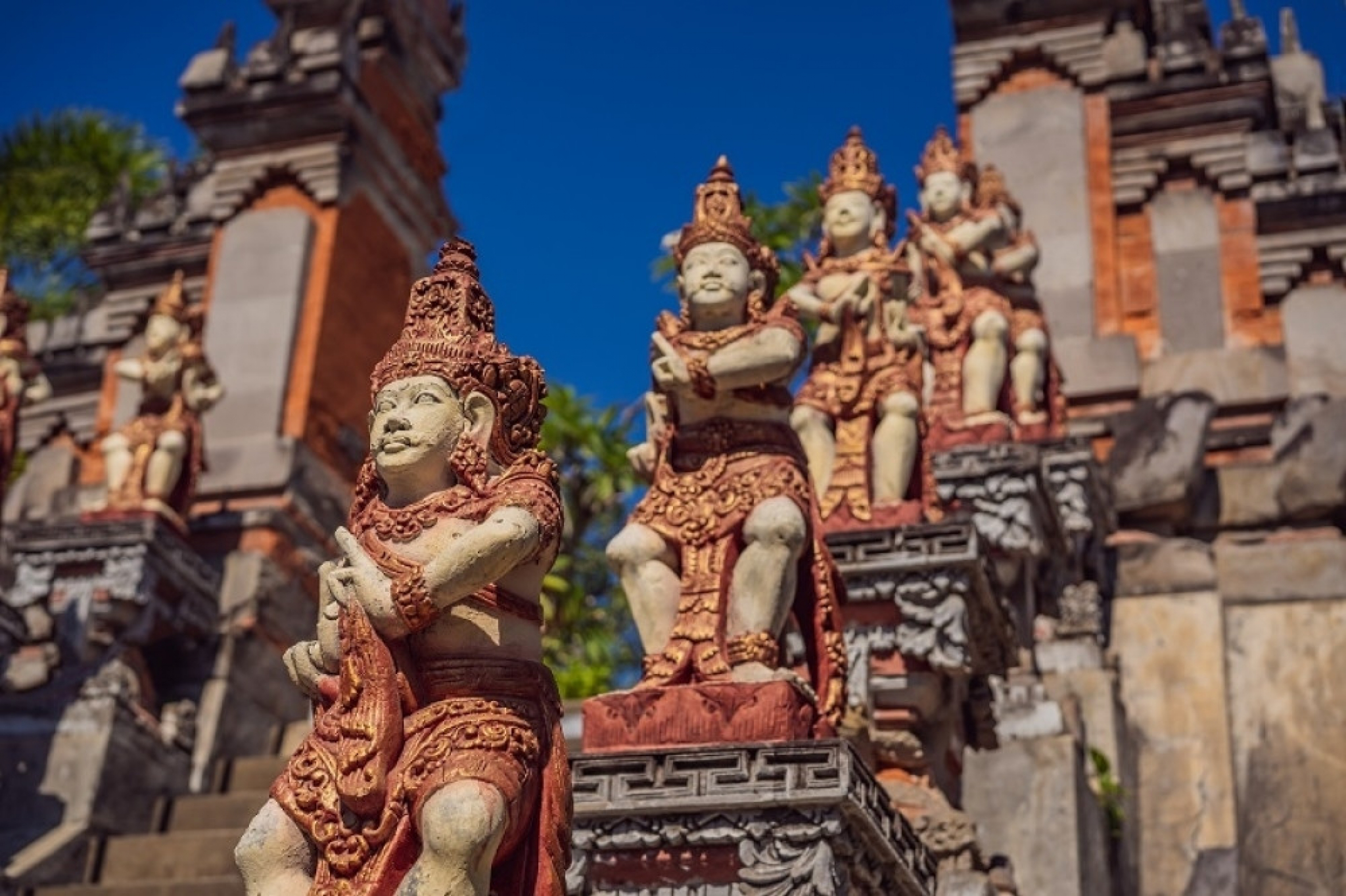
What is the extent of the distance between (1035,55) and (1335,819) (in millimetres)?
9441

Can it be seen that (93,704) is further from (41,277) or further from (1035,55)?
(41,277)

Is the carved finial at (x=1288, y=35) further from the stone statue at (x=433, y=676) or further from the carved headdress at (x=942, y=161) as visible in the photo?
the stone statue at (x=433, y=676)

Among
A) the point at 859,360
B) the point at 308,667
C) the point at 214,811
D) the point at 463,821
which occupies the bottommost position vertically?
the point at 463,821

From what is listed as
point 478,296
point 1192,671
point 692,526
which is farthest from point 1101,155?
point 478,296

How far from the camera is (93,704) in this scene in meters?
12.9

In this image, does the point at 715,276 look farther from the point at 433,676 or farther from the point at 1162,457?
the point at 1162,457

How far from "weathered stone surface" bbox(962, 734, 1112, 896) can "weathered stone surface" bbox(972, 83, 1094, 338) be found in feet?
24.8

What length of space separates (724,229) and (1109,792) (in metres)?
4.55

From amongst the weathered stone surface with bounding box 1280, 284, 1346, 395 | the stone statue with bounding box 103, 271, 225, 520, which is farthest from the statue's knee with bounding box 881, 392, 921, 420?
the stone statue with bounding box 103, 271, 225, 520

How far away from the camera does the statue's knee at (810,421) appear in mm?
9781

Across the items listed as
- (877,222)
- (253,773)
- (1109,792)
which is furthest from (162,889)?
(877,222)

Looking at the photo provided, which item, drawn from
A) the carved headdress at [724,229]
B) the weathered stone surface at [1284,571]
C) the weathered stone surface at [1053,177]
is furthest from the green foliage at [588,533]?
the carved headdress at [724,229]

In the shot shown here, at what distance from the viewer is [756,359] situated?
24.9 feet

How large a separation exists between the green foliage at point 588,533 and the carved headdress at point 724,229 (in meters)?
13.5
